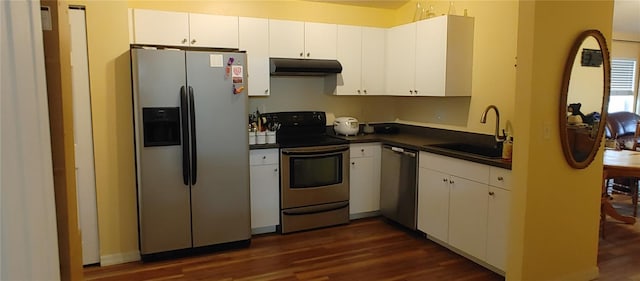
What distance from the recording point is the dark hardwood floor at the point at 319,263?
325 cm

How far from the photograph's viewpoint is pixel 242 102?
356 cm

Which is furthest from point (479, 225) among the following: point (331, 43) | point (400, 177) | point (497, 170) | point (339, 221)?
point (331, 43)

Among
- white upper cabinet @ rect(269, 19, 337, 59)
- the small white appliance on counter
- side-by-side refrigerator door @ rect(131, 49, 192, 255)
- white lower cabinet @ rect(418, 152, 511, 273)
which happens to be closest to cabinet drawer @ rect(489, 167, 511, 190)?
white lower cabinet @ rect(418, 152, 511, 273)

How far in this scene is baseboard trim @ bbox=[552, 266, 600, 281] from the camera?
3.04m

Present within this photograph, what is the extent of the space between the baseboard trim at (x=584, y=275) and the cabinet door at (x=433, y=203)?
905 millimetres

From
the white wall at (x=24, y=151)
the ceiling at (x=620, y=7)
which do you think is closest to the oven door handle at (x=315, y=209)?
the ceiling at (x=620, y=7)

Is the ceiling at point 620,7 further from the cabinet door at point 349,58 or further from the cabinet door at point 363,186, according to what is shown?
the cabinet door at point 363,186

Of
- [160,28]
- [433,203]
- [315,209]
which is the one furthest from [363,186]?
[160,28]

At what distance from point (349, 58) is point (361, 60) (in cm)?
14

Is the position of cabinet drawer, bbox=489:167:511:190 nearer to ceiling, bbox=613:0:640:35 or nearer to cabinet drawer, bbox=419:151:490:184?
cabinet drawer, bbox=419:151:490:184

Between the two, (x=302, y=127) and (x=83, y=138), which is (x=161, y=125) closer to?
(x=83, y=138)

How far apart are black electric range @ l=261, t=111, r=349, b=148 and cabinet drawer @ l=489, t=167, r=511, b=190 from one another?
150 centimetres

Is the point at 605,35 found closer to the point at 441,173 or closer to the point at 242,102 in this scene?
the point at 441,173

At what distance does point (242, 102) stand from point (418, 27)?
1.83 m
